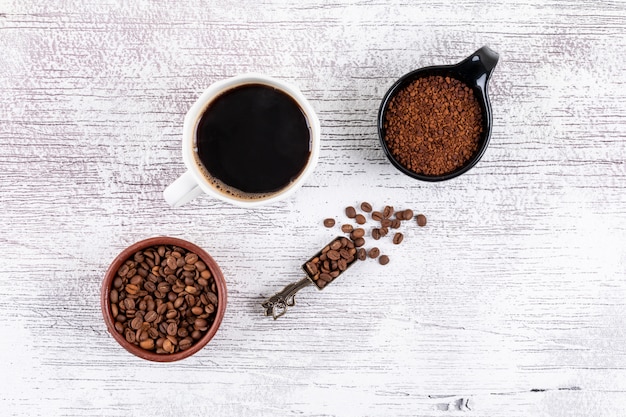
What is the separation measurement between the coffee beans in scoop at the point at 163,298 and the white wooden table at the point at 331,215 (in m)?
0.10

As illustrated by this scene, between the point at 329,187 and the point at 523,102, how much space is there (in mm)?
453

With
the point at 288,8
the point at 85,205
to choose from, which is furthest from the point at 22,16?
the point at 288,8

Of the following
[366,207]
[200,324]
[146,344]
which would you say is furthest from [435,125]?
[146,344]

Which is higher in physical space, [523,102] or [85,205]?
[523,102]

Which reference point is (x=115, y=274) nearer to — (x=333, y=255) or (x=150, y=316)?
(x=150, y=316)

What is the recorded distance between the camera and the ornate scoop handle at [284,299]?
123cm

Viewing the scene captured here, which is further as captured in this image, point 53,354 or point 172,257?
point 53,354

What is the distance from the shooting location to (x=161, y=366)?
129 cm

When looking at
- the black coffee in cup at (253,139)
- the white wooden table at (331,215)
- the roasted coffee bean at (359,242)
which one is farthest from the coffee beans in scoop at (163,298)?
the roasted coffee bean at (359,242)

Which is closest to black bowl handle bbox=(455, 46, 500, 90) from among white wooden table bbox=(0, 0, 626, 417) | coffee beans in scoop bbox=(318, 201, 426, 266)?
white wooden table bbox=(0, 0, 626, 417)

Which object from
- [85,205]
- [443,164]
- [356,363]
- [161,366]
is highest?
[443,164]

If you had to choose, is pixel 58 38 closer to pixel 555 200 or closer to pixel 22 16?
pixel 22 16

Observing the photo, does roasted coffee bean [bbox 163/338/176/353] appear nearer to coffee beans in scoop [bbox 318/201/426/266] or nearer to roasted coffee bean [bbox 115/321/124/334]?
roasted coffee bean [bbox 115/321/124/334]

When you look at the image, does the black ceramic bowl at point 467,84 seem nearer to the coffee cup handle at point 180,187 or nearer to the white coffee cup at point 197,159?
the white coffee cup at point 197,159
